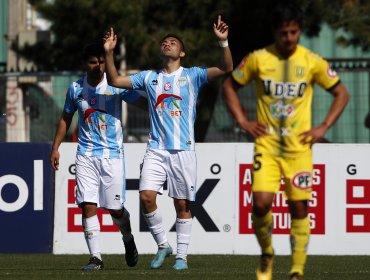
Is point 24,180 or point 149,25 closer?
point 24,180

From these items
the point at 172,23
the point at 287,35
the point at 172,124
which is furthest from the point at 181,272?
the point at 172,23

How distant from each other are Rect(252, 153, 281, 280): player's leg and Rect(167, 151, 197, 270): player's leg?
295 cm

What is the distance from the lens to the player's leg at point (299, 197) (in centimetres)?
948

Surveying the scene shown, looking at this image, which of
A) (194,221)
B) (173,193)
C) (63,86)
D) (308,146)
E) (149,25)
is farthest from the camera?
(149,25)

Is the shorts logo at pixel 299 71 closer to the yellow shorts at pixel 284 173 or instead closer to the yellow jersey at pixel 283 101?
the yellow jersey at pixel 283 101

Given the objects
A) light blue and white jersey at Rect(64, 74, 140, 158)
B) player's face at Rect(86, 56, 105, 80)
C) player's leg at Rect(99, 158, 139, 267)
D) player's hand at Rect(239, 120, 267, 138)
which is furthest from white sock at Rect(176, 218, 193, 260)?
player's hand at Rect(239, 120, 267, 138)

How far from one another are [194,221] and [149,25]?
30.4 ft

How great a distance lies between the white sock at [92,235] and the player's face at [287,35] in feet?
12.7

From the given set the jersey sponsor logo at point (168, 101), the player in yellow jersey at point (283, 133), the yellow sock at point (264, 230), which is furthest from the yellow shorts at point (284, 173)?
the jersey sponsor logo at point (168, 101)

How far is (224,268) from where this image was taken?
42.1ft

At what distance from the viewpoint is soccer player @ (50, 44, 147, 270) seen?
41.3ft

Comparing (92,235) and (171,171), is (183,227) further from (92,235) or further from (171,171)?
(92,235)

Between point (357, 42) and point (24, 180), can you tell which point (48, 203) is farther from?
point (357, 42)

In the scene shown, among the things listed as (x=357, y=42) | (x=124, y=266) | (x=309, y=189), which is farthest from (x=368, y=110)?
(x=309, y=189)
